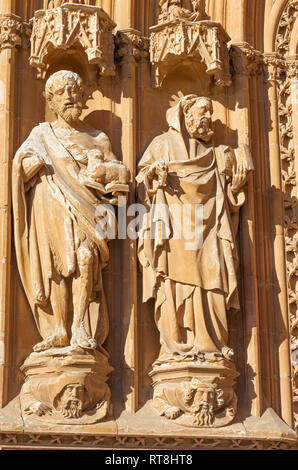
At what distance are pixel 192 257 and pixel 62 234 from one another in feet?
3.94

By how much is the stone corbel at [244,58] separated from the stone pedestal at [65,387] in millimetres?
3303

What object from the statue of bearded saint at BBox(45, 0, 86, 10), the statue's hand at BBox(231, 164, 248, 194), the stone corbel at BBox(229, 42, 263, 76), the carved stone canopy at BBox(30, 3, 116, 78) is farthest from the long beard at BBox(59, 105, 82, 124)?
the stone corbel at BBox(229, 42, 263, 76)

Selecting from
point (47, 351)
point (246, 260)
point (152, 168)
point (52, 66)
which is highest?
point (52, 66)

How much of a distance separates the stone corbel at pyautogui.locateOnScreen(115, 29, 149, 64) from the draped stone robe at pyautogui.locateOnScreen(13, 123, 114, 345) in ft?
4.27

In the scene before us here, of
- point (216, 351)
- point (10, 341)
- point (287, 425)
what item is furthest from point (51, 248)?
point (287, 425)

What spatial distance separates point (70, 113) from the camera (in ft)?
36.5

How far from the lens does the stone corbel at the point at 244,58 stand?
39.0 feet

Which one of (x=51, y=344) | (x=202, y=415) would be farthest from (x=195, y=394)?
(x=51, y=344)

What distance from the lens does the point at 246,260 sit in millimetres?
11312

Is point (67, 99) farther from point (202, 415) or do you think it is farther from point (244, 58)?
point (202, 415)

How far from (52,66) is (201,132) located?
1571 millimetres

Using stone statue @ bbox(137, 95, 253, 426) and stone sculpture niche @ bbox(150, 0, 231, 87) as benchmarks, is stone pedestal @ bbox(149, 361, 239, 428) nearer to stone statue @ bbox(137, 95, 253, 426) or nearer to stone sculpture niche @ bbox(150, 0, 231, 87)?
stone statue @ bbox(137, 95, 253, 426)

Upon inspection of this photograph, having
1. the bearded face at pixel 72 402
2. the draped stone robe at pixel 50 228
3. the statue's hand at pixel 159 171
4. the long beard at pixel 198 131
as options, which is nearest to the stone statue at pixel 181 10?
the long beard at pixel 198 131

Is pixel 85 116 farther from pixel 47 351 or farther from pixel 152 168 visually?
pixel 47 351
